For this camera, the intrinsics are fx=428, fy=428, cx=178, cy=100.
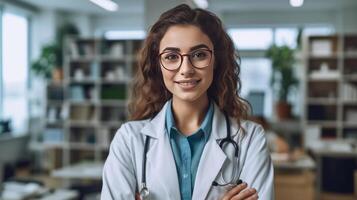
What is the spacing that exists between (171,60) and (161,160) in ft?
1.00

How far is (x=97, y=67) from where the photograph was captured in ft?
21.0

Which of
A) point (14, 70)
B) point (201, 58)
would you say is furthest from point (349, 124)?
point (201, 58)

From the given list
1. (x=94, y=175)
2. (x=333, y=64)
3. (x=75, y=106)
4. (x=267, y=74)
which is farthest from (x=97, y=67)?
(x=333, y=64)

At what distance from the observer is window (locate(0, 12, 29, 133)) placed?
649 cm

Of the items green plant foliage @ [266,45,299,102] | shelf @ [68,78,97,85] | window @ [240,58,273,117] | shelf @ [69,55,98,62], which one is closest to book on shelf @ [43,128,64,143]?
shelf @ [68,78,97,85]

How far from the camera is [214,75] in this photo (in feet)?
4.50

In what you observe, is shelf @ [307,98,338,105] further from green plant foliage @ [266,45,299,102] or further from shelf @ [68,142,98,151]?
shelf @ [68,142,98,151]

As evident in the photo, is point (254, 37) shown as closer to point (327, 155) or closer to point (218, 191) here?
point (327, 155)

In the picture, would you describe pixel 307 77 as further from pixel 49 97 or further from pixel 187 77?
pixel 187 77

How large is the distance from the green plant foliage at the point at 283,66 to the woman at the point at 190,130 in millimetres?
4932

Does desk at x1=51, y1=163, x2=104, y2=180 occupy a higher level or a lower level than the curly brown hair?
lower

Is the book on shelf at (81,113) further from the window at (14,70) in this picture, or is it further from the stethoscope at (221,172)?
the stethoscope at (221,172)

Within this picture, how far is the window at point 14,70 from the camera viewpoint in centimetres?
649

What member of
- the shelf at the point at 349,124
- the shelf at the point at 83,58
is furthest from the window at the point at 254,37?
the shelf at the point at 83,58
